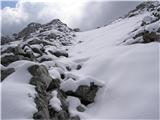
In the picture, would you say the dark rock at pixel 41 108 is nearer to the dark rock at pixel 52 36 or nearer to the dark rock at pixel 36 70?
the dark rock at pixel 36 70

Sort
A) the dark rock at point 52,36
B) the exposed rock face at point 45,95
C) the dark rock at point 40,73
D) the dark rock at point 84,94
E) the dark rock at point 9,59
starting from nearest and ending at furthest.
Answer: the exposed rock face at point 45,95 → the dark rock at point 40,73 → the dark rock at point 84,94 → the dark rock at point 9,59 → the dark rock at point 52,36

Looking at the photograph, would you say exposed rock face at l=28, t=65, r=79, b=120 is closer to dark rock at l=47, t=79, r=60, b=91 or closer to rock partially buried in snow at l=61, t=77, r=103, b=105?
dark rock at l=47, t=79, r=60, b=91

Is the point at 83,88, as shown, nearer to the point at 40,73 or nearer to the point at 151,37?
the point at 40,73

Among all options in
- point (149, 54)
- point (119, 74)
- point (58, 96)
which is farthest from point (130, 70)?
point (58, 96)

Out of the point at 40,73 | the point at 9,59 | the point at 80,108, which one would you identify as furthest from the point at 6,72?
the point at 80,108

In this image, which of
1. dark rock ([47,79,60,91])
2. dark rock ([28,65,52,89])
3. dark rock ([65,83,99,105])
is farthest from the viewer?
dark rock ([65,83,99,105])

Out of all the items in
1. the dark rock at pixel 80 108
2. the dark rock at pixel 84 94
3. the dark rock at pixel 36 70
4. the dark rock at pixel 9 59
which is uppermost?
the dark rock at pixel 9 59

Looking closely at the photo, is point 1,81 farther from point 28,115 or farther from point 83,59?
point 83,59

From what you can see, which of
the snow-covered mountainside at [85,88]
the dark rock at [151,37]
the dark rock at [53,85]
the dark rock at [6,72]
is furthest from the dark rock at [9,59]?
the dark rock at [151,37]

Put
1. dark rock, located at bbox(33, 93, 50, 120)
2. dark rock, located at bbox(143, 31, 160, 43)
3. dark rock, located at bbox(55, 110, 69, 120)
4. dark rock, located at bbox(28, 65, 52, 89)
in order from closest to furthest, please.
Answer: dark rock, located at bbox(33, 93, 50, 120) < dark rock, located at bbox(55, 110, 69, 120) < dark rock, located at bbox(28, 65, 52, 89) < dark rock, located at bbox(143, 31, 160, 43)

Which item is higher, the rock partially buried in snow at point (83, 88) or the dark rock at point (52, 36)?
the dark rock at point (52, 36)

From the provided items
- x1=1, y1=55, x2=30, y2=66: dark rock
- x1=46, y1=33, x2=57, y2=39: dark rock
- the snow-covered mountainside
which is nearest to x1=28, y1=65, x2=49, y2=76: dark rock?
the snow-covered mountainside

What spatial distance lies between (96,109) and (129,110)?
2.39 m

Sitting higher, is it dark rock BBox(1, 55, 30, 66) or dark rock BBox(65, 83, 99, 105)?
dark rock BBox(1, 55, 30, 66)
